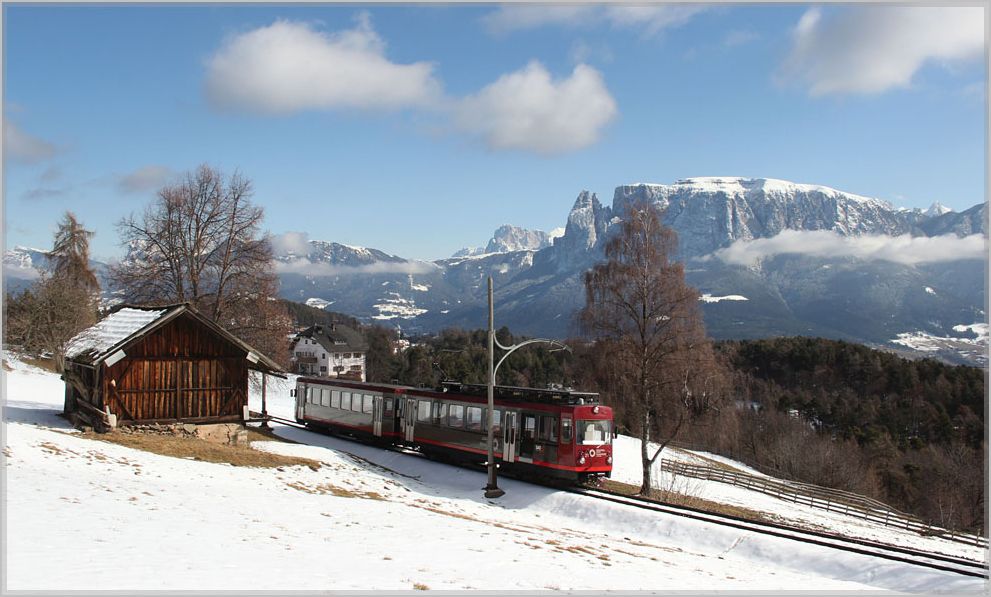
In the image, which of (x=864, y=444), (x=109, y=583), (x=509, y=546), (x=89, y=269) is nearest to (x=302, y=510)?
(x=509, y=546)

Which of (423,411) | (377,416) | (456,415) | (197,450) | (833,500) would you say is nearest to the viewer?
(197,450)

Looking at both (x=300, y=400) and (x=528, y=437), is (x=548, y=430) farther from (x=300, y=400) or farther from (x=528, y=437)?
(x=300, y=400)

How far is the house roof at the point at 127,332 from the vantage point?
2198 centimetres

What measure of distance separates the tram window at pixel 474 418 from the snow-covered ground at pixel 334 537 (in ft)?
8.31

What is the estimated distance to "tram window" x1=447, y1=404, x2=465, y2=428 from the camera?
26422 mm

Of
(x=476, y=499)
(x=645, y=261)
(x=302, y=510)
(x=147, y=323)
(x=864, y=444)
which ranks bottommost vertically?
(x=864, y=444)

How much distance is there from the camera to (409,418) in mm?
29328

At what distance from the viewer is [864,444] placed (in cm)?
6500

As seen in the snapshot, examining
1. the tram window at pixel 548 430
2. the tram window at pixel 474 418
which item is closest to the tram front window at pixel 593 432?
the tram window at pixel 548 430

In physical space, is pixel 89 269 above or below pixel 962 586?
above

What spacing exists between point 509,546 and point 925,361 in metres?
92.3

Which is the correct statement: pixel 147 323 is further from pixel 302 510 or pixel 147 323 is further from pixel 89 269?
pixel 89 269

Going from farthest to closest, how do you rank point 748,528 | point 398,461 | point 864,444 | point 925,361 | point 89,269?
point 925,361 < point 864,444 < point 89,269 < point 398,461 < point 748,528

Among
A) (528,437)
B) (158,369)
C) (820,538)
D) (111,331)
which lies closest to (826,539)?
(820,538)
